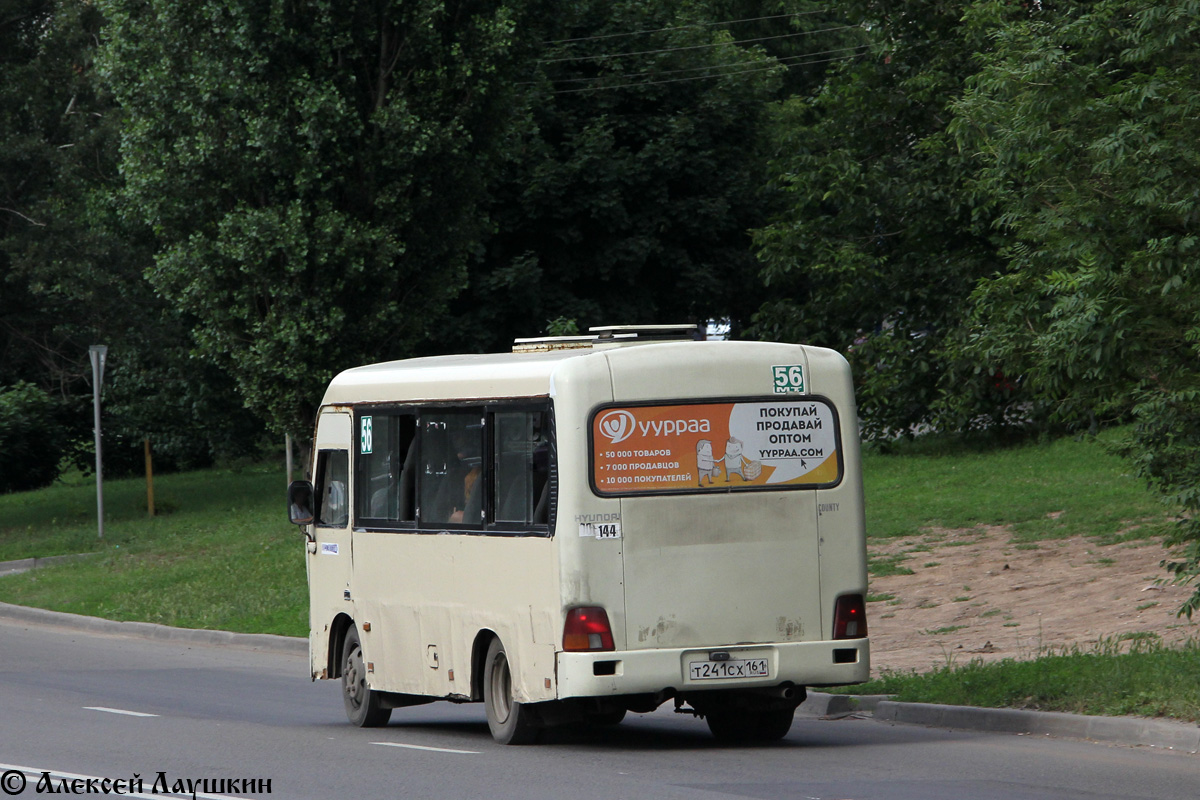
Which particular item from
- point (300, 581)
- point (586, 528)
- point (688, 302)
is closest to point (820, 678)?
point (586, 528)

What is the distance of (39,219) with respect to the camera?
32375 millimetres

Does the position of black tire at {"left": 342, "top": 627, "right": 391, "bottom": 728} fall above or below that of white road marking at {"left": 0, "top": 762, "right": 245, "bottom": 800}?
below

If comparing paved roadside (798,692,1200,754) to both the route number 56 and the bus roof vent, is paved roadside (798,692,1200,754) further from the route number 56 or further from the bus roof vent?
the bus roof vent

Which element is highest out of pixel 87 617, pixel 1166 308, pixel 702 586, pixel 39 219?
pixel 39 219

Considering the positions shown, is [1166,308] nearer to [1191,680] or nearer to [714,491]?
[1191,680]

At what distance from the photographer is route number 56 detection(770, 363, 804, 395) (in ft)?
36.5

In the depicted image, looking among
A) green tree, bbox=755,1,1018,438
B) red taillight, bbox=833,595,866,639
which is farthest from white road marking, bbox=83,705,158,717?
green tree, bbox=755,1,1018,438

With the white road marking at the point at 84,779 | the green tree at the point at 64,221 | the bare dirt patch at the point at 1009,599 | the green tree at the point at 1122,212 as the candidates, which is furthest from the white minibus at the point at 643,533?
the green tree at the point at 64,221

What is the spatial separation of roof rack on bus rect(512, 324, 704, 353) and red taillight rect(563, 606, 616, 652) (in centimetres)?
194

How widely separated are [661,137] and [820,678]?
2658 centimetres

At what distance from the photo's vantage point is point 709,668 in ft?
34.8

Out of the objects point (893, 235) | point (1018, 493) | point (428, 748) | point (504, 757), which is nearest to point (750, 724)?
point (504, 757)

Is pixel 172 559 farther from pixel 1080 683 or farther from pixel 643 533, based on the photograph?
pixel 1080 683

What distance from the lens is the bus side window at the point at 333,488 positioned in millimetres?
13281
